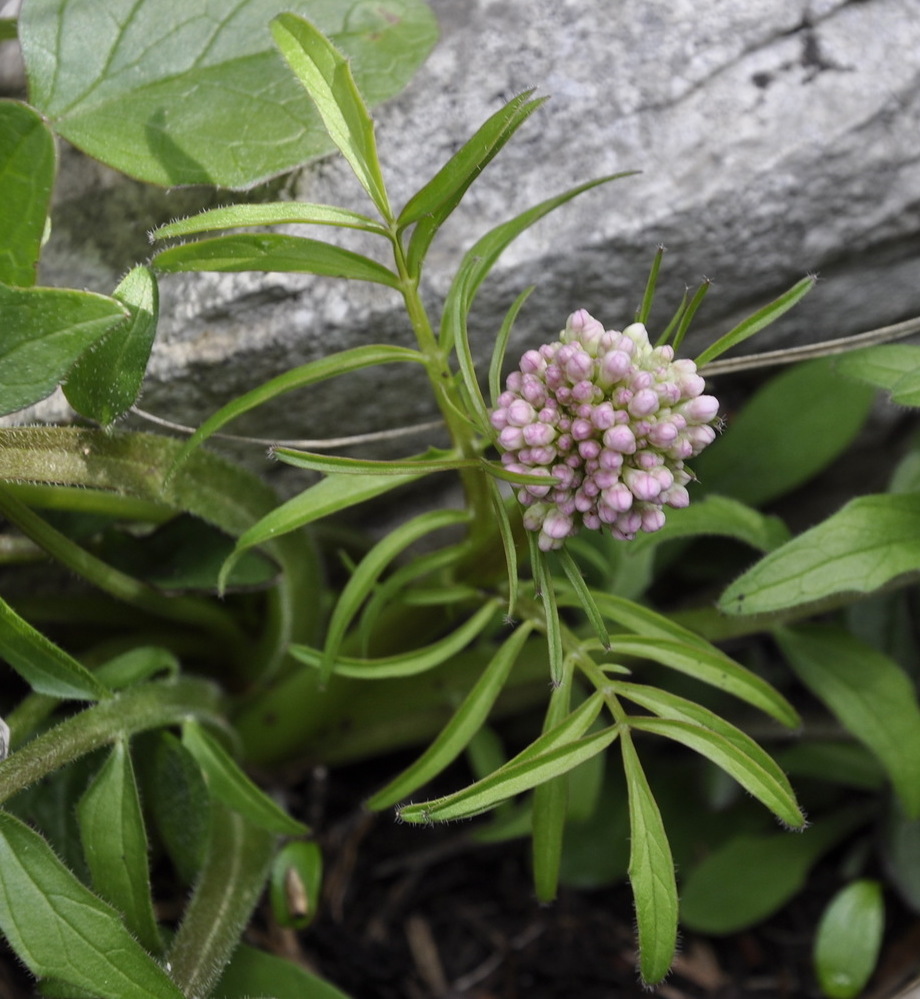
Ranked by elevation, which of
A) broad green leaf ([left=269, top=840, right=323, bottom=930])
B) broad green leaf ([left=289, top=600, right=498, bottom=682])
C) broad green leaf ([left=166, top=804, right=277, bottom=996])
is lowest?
broad green leaf ([left=269, top=840, right=323, bottom=930])

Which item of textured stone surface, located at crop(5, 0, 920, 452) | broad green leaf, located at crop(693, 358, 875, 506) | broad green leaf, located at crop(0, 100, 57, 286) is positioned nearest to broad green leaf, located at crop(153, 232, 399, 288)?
broad green leaf, located at crop(0, 100, 57, 286)

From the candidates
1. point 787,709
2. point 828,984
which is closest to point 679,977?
point 828,984

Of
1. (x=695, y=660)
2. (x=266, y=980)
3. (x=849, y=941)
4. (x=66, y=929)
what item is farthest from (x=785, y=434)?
(x=66, y=929)

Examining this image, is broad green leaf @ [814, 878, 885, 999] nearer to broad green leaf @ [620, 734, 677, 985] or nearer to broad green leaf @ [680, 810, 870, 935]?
broad green leaf @ [680, 810, 870, 935]

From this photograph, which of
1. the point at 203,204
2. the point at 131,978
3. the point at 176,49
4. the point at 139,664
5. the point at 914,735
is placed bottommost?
the point at 914,735

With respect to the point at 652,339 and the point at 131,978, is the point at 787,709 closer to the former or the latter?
the point at 652,339

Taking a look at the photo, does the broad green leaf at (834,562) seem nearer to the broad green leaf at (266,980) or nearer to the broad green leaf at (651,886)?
the broad green leaf at (651,886)
